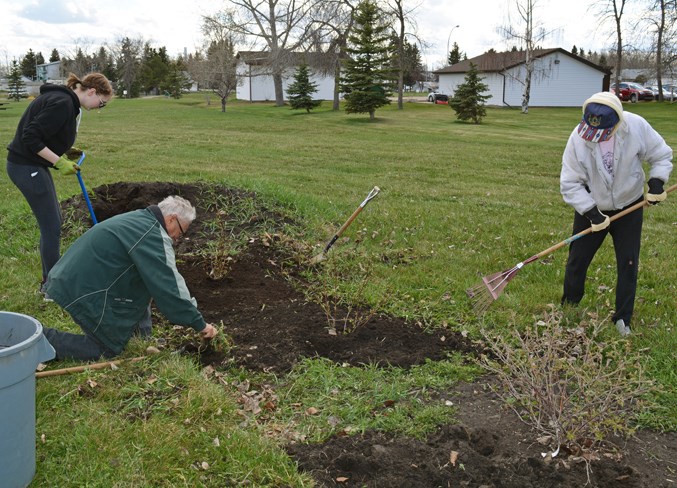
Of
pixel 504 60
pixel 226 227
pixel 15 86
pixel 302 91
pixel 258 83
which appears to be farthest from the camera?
pixel 258 83

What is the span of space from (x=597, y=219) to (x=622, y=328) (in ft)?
3.02

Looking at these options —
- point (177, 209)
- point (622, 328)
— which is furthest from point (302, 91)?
point (177, 209)

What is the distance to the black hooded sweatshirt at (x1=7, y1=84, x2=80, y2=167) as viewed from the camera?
5266 mm

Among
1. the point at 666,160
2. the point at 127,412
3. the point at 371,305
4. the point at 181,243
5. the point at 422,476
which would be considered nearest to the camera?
the point at 422,476

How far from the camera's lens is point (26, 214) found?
7957 millimetres

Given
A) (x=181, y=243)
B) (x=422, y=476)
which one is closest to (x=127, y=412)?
(x=422, y=476)

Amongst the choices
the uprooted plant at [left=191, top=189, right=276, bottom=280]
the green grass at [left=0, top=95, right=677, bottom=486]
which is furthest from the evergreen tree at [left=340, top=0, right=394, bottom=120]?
the uprooted plant at [left=191, top=189, right=276, bottom=280]

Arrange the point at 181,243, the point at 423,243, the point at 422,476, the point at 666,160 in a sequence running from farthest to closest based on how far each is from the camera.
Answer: the point at 423,243
the point at 181,243
the point at 666,160
the point at 422,476

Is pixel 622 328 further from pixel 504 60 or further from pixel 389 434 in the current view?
pixel 504 60

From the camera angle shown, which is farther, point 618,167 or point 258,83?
point 258,83

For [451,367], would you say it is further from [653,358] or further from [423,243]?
[423,243]

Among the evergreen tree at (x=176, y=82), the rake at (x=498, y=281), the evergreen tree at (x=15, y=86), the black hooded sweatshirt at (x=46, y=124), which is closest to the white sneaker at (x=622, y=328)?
the rake at (x=498, y=281)

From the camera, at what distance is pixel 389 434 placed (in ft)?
11.9

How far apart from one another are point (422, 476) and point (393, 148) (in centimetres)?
1550
